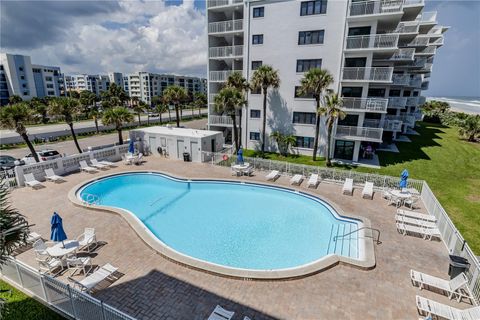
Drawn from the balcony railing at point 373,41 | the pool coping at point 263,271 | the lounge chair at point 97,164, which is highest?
the balcony railing at point 373,41

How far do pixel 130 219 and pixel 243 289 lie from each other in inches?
307

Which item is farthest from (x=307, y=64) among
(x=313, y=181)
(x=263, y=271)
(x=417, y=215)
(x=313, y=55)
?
(x=263, y=271)

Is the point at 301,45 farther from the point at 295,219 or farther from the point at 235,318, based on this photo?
the point at 235,318

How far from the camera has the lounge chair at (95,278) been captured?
838 cm

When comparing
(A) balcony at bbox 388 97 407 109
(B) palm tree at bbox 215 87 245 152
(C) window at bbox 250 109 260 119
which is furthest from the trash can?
(A) balcony at bbox 388 97 407 109

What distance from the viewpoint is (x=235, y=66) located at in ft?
105

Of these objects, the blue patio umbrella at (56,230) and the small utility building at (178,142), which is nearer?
the blue patio umbrella at (56,230)

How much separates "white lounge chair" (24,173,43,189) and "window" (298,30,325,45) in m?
27.3

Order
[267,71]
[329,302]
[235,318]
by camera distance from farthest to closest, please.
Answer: [267,71], [329,302], [235,318]

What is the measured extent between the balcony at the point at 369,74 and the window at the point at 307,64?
2.79 meters

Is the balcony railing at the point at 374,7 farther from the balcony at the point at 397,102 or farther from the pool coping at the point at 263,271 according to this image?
the pool coping at the point at 263,271

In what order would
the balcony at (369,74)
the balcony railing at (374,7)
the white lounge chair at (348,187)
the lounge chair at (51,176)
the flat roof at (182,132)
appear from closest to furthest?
1. the white lounge chair at (348,187)
2. the lounge chair at (51,176)
3. the balcony railing at (374,7)
4. the balcony at (369,74)
5. the flat roof at (182,132)

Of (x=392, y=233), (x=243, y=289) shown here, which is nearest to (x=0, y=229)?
(x=243, y=289)

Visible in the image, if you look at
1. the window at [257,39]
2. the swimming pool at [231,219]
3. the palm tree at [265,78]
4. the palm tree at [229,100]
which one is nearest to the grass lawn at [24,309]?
the swimming pool at [231,219]
